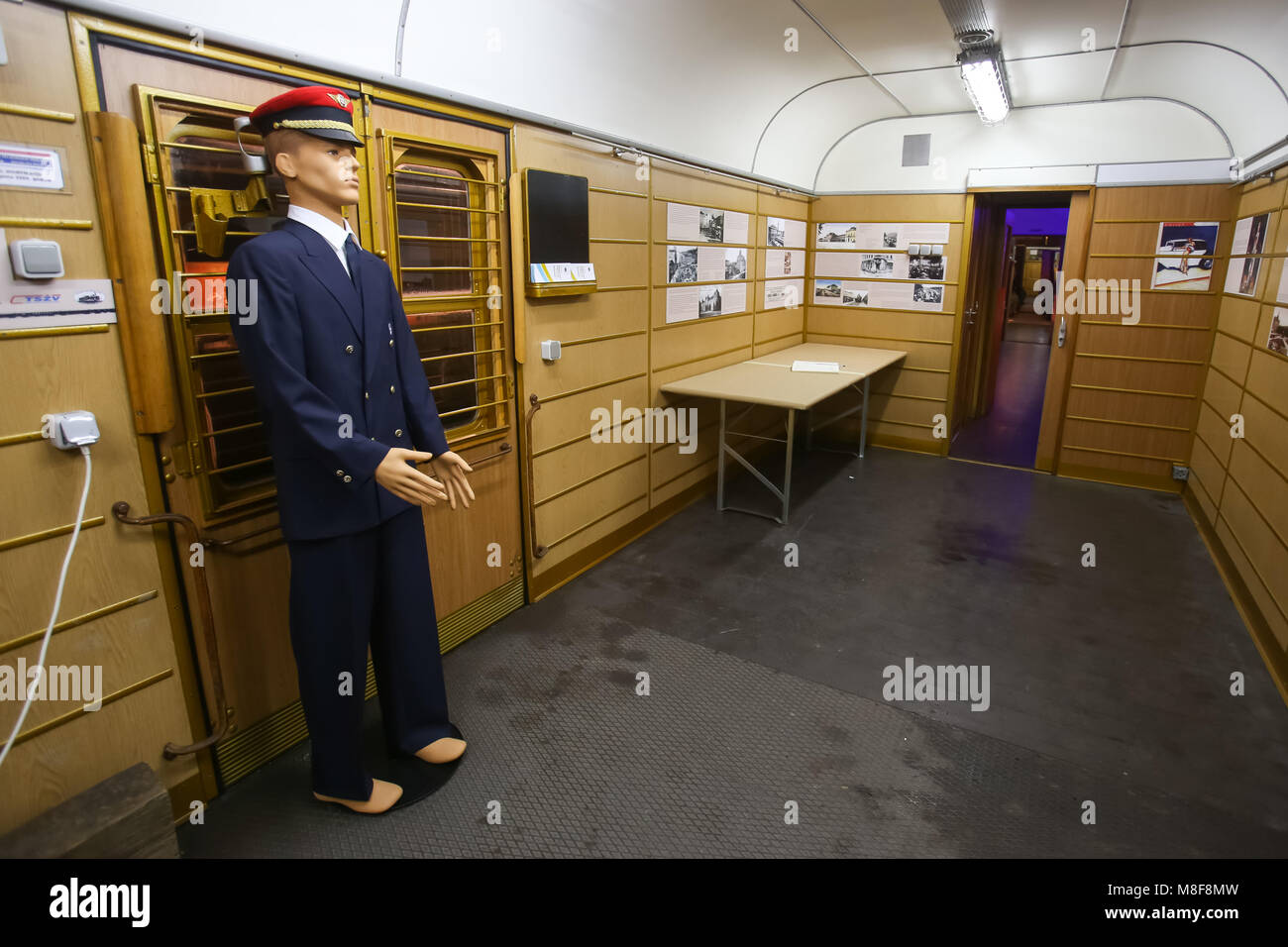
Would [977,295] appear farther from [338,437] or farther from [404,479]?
[338,437]

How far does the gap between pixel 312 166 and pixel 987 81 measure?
4680 mm

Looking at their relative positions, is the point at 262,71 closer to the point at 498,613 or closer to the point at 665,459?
the point at 498,613

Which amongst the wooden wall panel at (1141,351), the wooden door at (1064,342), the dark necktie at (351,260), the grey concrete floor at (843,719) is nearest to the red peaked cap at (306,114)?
the dark necktie at (351,260)

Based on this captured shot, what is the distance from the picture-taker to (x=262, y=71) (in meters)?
2.28

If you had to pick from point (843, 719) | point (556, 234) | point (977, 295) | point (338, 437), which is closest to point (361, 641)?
point (338, 437)

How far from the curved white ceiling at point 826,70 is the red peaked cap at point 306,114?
359mm

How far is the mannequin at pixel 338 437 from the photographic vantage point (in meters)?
1.98

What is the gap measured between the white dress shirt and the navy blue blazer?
0.08 ft

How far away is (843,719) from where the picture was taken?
2.90 meters

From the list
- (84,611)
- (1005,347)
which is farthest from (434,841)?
(1005,347)

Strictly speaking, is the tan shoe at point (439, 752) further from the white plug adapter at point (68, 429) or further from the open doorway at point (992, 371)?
the open doorway at point (992, 371)

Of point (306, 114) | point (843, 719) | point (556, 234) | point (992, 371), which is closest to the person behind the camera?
point (306, 114)

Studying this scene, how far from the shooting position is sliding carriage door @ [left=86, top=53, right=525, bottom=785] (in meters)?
2.12
